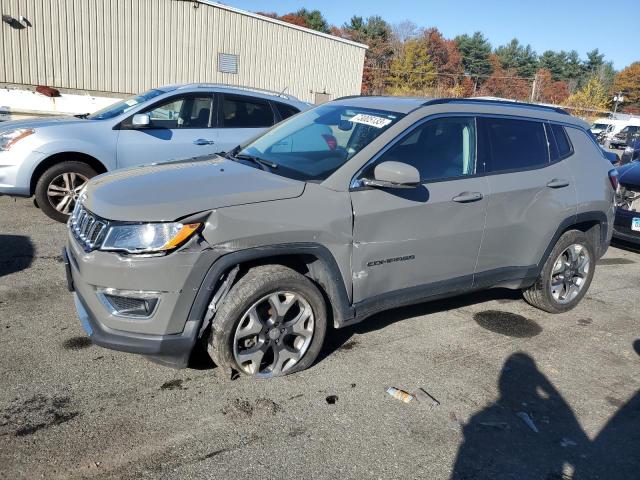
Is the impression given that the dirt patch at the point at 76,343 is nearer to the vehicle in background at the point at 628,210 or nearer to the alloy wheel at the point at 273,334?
the alloy wheel at the point at 273,334

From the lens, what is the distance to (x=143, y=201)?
2994 mm

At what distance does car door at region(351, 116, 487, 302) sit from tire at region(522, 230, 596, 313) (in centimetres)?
105

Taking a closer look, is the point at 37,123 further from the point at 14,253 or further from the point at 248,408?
the point at 248,408

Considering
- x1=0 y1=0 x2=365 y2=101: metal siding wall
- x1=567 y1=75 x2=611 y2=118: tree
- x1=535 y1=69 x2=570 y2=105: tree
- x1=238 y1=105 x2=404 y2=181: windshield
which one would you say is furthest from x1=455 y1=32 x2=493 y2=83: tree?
x1=238 y1=105 x2=404 y2=181: windshield

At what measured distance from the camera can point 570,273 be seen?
493cm

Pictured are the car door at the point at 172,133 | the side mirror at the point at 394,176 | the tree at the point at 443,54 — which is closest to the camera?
the side mirror at the point at 394,176

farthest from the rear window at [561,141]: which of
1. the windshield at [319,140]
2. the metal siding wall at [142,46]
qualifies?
the metal siding wall at [142,46]

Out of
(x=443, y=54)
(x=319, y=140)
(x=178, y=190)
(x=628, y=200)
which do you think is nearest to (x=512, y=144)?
(x=319, y=140)

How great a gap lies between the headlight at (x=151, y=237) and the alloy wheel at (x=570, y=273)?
3383mm

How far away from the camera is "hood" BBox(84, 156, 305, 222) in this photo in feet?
9.66

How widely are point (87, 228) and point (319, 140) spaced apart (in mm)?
1736

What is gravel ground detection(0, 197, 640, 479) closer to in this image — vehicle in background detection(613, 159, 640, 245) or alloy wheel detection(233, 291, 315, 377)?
alloy wheel detection(233, 291, 315, 377)

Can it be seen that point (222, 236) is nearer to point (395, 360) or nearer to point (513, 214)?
point (395, 360)

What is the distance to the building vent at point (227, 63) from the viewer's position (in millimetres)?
20047
